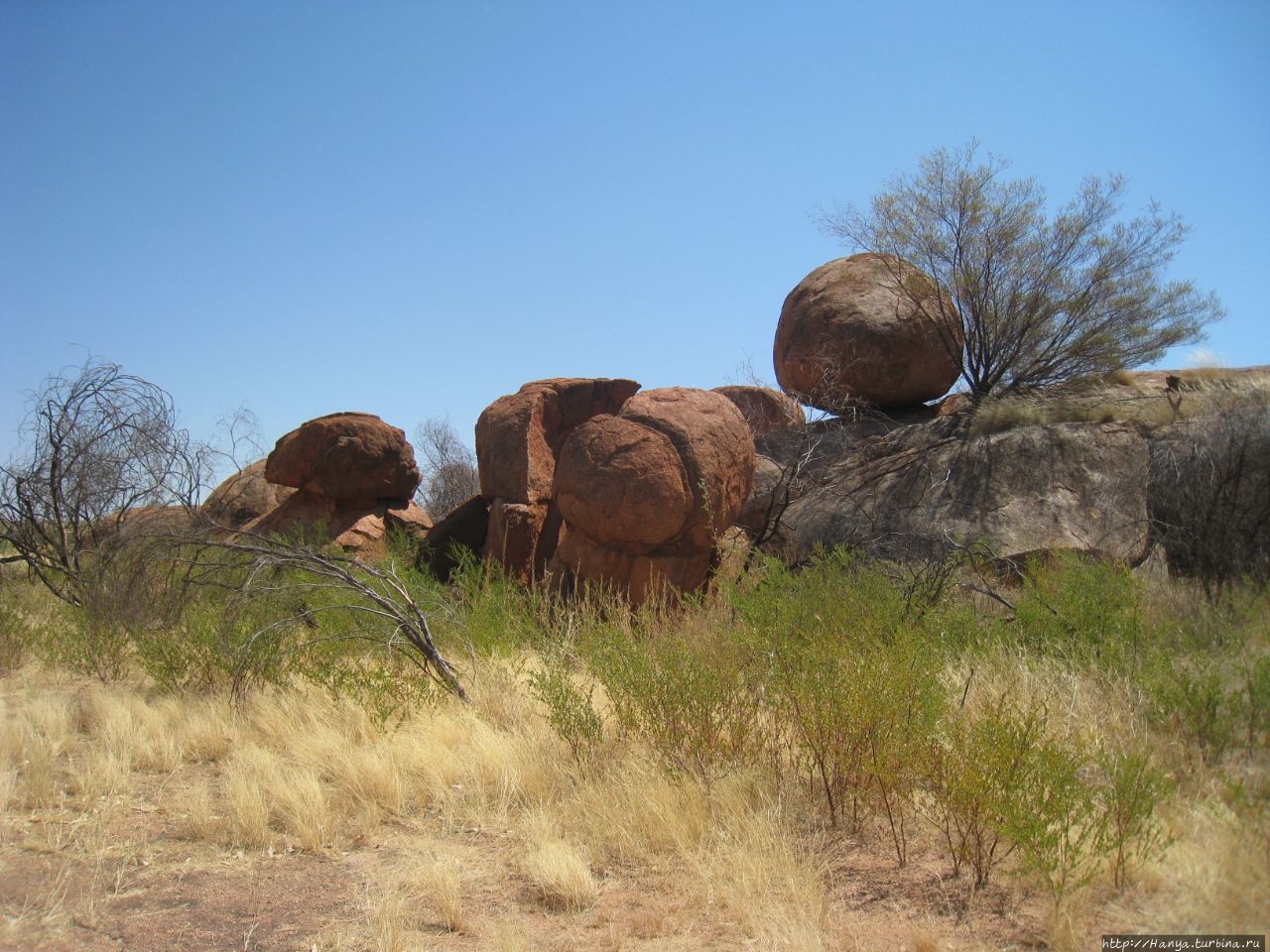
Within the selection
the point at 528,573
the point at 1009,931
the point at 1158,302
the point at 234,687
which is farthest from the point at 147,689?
the point at 1158,302

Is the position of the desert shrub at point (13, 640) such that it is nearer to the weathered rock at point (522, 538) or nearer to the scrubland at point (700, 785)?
the scrubland at point (700, 785)

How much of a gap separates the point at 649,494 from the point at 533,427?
2522mm

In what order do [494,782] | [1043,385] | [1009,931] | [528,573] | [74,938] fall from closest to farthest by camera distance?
[1009,931]
[74,938]
[494,782]
[528,573]
[1043,385]

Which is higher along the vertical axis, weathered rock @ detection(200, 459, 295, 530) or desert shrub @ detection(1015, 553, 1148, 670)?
weathered rock @ detection(200, 459, 295, 530)

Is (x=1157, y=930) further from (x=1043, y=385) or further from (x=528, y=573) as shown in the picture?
(x=1043, y=385)

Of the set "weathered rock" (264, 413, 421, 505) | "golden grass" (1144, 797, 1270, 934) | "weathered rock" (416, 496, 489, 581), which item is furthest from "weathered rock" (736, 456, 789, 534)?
"golden grass" (1144, 797, 1270, 934)

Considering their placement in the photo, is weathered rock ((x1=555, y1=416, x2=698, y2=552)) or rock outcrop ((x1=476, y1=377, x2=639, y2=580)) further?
rock outcrop ((x1=476, y1=377, x2=639, y2=580))

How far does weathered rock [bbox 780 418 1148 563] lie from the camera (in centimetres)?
1048

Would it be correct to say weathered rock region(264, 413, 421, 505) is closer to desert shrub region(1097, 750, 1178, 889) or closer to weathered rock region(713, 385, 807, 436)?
weathered rock region(713, 385, 807, 436)

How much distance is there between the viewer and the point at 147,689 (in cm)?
862

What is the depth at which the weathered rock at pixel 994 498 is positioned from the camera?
1048 centimetres

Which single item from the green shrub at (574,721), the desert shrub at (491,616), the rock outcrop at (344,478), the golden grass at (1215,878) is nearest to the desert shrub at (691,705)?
the green shrub at (574,721)

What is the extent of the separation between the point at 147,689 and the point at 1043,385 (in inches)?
454

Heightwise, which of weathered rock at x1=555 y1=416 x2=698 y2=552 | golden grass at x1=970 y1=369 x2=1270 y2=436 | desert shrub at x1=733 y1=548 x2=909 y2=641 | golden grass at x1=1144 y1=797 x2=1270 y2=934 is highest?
golden grass at x1=970 y1=369 x2=1270 y2=436
